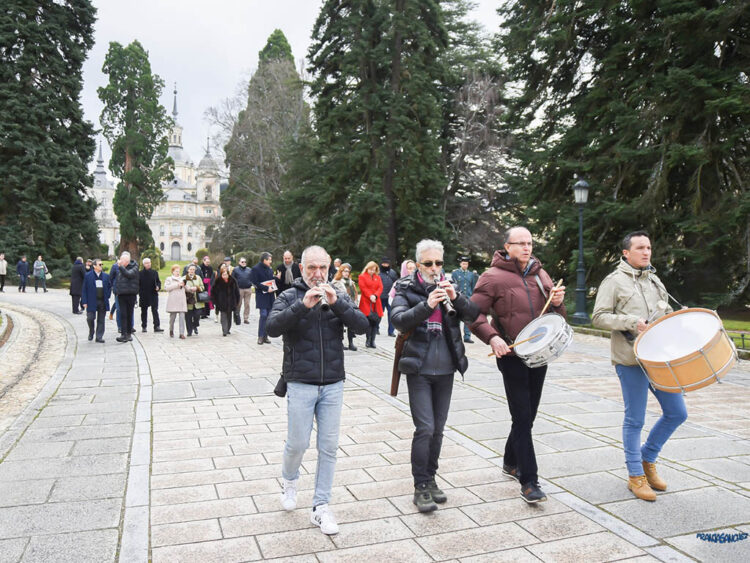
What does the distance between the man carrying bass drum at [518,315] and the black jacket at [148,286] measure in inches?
457

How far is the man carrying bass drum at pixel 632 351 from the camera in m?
4.36

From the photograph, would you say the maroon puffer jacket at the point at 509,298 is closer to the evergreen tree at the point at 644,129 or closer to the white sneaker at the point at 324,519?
the white sneaker at the point at 324,519

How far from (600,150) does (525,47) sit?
4.04 metres

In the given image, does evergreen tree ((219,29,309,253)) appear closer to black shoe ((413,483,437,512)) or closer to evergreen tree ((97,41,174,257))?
evergreen tree ((97,41,174,257))

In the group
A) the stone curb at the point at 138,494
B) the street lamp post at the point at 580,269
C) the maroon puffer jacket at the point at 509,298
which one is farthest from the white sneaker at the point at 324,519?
the street lamp post at the point at 580,269

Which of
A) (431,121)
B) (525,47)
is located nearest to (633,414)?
(525,47)

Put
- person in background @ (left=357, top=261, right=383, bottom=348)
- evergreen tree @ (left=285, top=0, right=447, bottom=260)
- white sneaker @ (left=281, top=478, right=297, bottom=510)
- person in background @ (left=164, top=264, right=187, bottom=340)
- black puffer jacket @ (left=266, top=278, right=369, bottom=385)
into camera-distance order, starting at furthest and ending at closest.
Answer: evergreen tree @ (left=285, top=0, right=447, bottom=260) → person in background @ (left=164, top=264, right=187, bottom=340) → person in background @ (left=357, top=261, right=383, bottom=348) → white sneaker @ (left=281, top=478, right=297, bottom=510) → black puffer jacket @ (left=266, top=278, right=369, bottom=385)

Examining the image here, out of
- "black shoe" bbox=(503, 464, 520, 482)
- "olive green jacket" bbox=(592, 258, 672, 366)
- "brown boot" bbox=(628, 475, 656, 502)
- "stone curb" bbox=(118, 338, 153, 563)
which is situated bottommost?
"stone curb" bbox=(118, 338, 153, 563)

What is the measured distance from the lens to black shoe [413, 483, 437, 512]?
13.4 ft

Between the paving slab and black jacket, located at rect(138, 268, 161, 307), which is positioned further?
black jacket, located at rect(138, 268, 161, 307)

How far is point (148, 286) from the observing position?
14.5m

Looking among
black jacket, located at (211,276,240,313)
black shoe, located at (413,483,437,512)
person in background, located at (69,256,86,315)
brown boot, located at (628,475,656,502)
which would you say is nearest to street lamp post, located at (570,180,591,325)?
black jacket, located at (211,276,240,313)

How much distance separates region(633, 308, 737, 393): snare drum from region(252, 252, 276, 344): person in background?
894cm

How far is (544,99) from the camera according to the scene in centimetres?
1897
